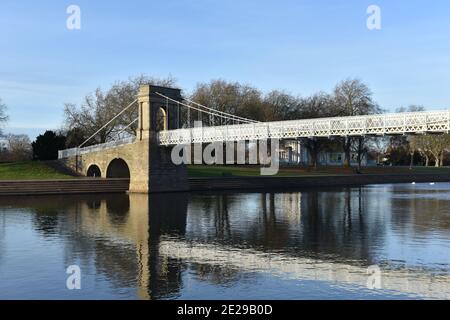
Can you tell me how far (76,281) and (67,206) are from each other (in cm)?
2324

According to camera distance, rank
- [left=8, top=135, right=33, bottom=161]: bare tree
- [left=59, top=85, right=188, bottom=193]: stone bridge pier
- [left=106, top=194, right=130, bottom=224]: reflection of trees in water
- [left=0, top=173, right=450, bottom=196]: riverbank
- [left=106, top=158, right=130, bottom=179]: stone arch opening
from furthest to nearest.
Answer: [left=8, top=135, right=33, bottom=161]: bare tree, [left=106, top=158, right=130, bottom=179]: stone arch opening, [left=59, top=85, right=188, bottom=193]: stone bridge pier, [left=0, top=173, right=450, bottom=196]: riverbank, [left=106, top=194, right=130, bottom=224]: reflection of trees in water

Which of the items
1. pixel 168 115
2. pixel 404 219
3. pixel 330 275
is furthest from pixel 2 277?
pixel 168 115

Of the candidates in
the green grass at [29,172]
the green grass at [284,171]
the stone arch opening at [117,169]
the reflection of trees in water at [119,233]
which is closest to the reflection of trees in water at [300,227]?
the reflection of trees in water at [119,233]

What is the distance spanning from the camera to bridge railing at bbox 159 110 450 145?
109 ft

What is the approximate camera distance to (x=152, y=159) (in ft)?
168

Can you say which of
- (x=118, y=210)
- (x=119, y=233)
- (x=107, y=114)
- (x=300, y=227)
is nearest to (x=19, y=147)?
(x=107, y=114)

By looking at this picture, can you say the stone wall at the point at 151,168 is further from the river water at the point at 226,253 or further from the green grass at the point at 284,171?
the river water at the point at 226,253

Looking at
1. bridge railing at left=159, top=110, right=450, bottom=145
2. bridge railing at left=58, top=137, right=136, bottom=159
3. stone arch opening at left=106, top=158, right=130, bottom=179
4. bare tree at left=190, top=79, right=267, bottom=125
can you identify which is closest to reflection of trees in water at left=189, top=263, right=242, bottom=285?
bridge railing at left=159, top=110, right=450, bottom=145

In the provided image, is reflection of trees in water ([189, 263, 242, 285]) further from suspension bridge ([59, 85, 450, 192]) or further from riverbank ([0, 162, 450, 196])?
riverbank ([0, 162, 450, 196])

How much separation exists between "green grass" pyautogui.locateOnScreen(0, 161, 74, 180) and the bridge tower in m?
9.66

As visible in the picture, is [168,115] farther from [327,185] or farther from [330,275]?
[330,275]

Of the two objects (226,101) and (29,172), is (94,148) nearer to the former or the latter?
(29,172)
